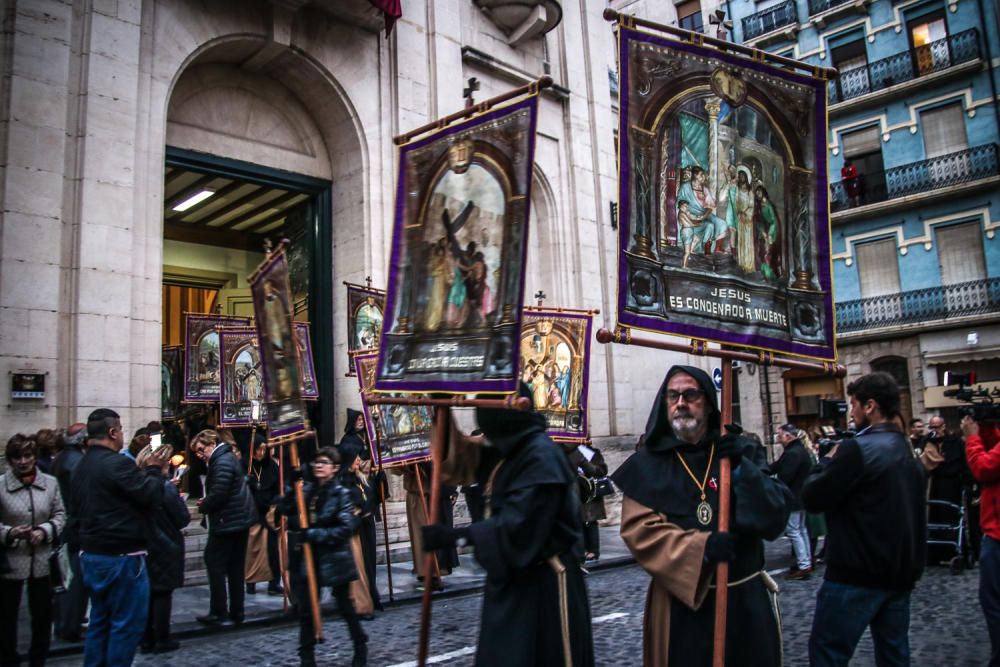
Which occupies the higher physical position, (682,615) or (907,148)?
(907,148)

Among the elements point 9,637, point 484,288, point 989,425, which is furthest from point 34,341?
point 989,425

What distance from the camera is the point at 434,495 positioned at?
13.2ft

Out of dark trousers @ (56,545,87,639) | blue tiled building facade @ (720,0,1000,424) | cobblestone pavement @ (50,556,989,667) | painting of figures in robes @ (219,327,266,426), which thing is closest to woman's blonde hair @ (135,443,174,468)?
dark trousers @ (56,545,87,639)

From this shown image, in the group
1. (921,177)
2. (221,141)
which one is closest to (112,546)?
(221,141)

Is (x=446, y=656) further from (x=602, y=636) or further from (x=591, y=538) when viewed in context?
(x=591, y=538)

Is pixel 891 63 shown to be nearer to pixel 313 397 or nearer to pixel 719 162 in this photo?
pixel 313 397

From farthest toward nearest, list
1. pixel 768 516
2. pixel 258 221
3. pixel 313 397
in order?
pixel 258 221 < pixel 313 397 < pixel 768 516

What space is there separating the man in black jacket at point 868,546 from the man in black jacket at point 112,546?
4.36 metres

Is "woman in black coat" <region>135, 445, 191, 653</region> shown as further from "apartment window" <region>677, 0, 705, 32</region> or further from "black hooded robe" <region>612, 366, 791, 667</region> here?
"apartment window" <region>677, 0, 705, 32</region>

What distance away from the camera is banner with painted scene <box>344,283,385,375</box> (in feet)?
39.8

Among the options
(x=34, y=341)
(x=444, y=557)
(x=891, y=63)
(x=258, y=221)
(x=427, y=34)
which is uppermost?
(x=891, y=63)

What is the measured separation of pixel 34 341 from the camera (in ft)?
33.2

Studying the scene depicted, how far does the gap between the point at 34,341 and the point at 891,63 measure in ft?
87.8

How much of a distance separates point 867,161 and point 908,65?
324cm
